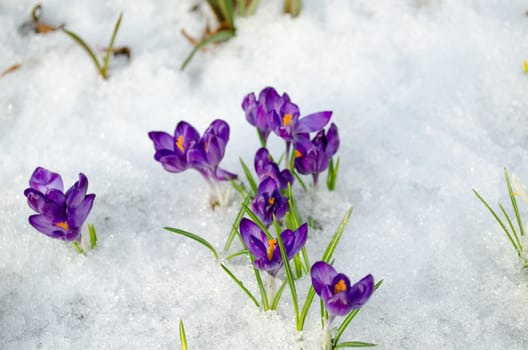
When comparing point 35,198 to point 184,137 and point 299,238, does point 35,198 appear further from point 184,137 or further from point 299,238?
point 299,238

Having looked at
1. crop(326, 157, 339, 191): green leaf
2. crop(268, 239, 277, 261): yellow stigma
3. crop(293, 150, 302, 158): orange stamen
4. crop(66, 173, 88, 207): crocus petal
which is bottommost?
crop(326, 157, 339, 191): green leaf

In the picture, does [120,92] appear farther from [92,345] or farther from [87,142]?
[92,345]

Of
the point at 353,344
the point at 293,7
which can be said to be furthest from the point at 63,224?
the point at 293,7

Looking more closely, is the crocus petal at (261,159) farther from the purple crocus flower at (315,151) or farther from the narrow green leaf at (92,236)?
the narrow green leaf at (92,236)

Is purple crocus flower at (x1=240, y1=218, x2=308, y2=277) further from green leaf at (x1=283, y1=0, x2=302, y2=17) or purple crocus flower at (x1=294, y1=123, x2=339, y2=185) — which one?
green leaf at (x1=283, y1=0, x2=302, y2=17)

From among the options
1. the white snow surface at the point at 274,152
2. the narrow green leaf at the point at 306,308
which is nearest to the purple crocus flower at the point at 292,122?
the white snow surface at the point at 274,152

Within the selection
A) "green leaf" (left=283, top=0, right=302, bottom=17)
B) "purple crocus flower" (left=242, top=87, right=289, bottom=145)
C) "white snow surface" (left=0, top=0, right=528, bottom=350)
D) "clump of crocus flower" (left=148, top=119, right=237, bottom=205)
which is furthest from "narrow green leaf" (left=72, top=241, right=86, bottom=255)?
"green leaf" (left=283, top=0, right=302, bottom=17)
